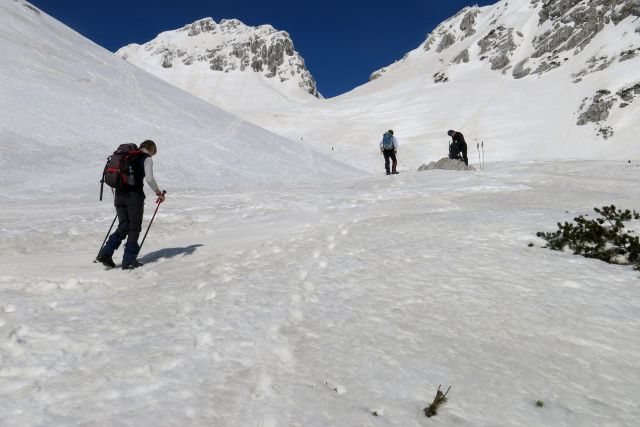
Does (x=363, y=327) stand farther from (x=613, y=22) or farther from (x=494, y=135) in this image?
(x=613, y=22)

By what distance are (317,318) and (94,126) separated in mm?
20284

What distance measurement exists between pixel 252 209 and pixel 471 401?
11.0 meters

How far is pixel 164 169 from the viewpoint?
19859 mm

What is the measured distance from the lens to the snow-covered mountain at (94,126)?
1744 cm

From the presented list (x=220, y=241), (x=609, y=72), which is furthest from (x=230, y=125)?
(x=609, y=72)

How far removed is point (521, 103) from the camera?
7181cm

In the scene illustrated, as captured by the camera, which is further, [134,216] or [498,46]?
[498,46]

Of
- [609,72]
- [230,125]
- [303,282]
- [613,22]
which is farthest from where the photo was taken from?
[613,22]

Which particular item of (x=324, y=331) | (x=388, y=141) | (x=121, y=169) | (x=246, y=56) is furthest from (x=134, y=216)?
(x=246, y=56)

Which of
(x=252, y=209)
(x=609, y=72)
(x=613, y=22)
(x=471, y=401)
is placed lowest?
(x=471, y=401)

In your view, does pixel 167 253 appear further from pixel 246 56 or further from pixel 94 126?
pixel 246 56

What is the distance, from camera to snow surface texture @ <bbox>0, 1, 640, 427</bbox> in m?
3.52

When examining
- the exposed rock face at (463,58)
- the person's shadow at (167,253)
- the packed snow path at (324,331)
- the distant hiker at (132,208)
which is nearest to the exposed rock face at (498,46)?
the exposed rock face at (463,58)

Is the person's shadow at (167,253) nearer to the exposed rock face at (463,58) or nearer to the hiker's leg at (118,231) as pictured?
the hiker's leg at (118,231)
